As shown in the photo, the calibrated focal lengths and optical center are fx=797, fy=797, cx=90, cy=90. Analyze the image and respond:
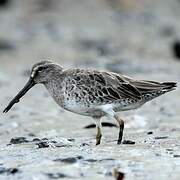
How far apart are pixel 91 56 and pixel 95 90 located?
13.8 metres

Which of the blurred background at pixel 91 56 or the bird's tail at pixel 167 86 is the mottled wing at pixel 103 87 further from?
the blurred background at pixel 91 56

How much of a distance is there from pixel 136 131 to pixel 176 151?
3277 millimetres

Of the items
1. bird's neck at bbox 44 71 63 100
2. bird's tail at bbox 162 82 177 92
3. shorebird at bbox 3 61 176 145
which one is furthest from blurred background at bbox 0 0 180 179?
bird's neck at bbox 44 71 63 100

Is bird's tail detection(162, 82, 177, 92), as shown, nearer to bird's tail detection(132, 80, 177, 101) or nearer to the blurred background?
bird's tail detection(132, 80, 177, 101)

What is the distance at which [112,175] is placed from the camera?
316 inches

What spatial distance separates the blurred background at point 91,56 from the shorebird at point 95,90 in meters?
0.54

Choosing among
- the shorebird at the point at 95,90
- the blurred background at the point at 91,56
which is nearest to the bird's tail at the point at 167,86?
the shorebird at the point at 95,90

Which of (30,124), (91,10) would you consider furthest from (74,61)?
(30,124)

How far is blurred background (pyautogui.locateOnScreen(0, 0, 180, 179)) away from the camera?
32.2 ft

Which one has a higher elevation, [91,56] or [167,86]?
[91,56]

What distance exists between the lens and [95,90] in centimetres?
1048

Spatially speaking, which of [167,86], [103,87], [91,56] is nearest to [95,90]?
[103,87]

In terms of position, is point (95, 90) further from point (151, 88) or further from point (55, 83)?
point (151, 88)

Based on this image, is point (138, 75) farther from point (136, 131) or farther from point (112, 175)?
point (112, 175)
